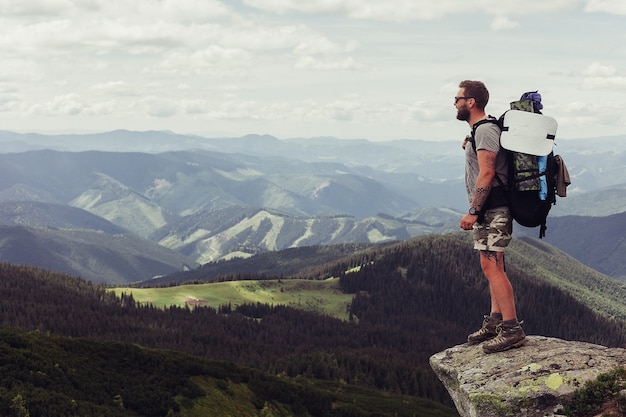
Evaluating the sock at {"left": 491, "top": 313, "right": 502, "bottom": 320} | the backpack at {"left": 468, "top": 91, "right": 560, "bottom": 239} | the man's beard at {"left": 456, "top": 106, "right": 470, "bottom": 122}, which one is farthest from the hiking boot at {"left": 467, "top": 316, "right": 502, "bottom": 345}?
the man's beard at {"left": 456, "top": 106, "right": 470, "bottom": 122}

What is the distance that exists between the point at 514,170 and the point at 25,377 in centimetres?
7861

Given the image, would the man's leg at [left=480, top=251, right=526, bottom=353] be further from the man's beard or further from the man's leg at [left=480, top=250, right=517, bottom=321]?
the man's beard

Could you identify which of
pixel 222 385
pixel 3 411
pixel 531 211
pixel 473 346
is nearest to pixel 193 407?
pixel 222 385

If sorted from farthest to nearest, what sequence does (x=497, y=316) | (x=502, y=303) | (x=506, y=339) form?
(x=497, y=316) < (x=506, y=339) < (x=502, y=303)

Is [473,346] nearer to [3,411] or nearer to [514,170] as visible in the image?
[514,170]

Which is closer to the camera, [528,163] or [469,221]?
[528,163]

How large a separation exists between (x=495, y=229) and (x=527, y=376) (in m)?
6.23

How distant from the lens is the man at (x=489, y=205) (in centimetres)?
2553

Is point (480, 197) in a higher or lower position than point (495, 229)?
higher

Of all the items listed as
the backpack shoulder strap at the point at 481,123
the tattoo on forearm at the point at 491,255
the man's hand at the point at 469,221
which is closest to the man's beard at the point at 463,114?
the backpack shoulder strap at the point at 481,123

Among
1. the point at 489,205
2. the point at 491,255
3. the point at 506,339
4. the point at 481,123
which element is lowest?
the point at 506,339

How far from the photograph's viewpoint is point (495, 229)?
87.0 ft

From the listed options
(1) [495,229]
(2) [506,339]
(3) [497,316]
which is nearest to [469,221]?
(1) [495,229]

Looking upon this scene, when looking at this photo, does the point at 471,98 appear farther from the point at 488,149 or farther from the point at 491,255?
the point at 491,255
